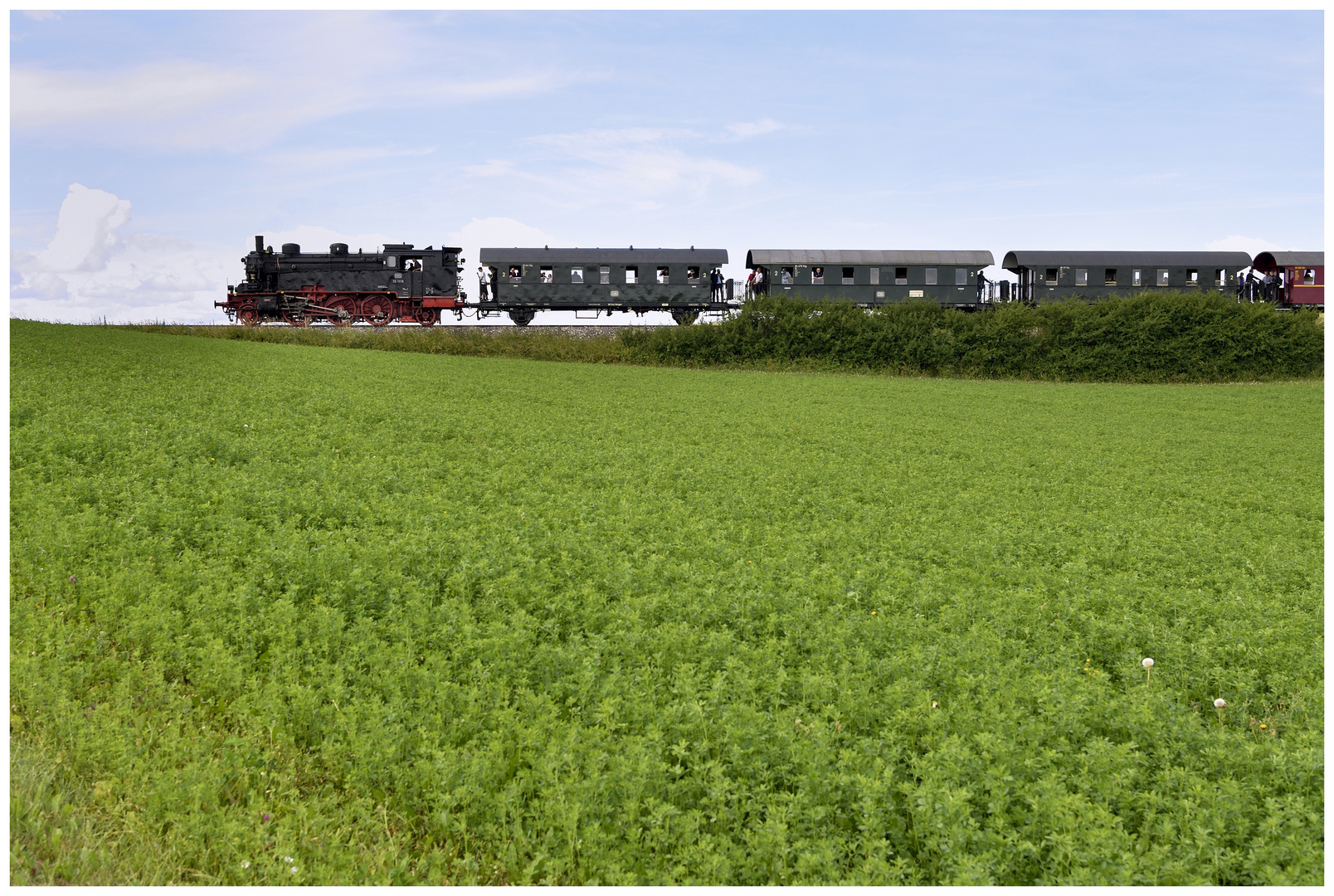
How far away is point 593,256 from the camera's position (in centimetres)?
3709

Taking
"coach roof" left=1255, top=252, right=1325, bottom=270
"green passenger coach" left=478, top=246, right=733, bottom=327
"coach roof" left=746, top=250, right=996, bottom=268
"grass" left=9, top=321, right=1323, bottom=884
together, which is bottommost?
"grass" left=9, top=321, right=1323, bottom=884

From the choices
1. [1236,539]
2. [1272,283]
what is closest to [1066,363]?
[1272,283]

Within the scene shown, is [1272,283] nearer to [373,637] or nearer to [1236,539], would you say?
[1236,539]

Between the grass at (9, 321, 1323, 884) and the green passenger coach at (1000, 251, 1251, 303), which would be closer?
the grass at (9, 321, 1323, 884)

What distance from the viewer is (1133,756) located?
14.8 feet

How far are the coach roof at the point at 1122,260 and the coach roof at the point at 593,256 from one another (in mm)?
15095

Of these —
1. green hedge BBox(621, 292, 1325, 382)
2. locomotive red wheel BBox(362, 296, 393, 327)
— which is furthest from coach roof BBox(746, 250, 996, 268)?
locomotive red wheel BBox(362, 296, 393, 327)

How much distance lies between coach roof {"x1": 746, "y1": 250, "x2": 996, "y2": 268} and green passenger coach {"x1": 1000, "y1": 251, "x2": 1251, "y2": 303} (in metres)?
2.44

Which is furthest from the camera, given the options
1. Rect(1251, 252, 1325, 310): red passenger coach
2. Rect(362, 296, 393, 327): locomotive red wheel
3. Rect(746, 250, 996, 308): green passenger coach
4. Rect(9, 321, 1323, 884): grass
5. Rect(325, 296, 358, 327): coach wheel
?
Rect(1251, 252, 1325, 310): red passenger coach

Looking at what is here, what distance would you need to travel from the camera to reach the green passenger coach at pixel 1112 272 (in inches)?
1526

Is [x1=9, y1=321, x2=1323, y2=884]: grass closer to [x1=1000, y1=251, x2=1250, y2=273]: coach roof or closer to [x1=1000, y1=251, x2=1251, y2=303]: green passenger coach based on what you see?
[x1=1000, y1=251, x2=1251, y2=303]: green passenger coach

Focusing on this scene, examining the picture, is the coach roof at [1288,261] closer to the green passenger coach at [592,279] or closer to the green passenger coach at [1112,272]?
the green passenger coach at [1112,272]

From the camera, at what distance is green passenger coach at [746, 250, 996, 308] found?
1508 inches

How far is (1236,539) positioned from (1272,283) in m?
39.3
